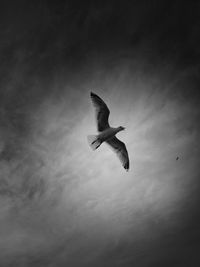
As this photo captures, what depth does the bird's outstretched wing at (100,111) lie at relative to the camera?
56.7ft

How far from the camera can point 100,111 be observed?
57.7 ft

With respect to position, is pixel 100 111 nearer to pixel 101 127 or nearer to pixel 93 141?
pixel 101 127

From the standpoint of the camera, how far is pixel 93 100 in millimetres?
17281

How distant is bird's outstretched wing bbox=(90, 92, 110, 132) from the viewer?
17281 mm

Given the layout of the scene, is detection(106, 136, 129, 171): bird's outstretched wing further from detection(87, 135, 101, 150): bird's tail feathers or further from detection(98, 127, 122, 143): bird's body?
detection(87, 135, 101, 150): bird's tail feathers

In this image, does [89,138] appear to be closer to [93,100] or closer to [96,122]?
[96,122]

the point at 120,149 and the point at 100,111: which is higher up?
the point at 100,111

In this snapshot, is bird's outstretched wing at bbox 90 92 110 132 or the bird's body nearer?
bird's outstretched wing at bbox 90 92 110 132

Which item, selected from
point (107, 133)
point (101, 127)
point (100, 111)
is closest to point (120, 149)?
point (107, 133)

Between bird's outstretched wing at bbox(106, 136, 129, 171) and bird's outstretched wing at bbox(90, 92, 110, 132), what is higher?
bird's outstretched wing at bbox(90, 92, 110, 132)

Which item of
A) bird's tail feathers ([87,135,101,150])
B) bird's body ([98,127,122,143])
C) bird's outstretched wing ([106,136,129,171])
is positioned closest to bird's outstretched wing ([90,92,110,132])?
bird's body ([98,127,122,143])

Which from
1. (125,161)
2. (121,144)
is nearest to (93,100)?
(121,144)

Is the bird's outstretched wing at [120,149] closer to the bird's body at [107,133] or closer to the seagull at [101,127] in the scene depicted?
the seagull at [101,127]

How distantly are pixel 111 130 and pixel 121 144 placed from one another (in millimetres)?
2276
